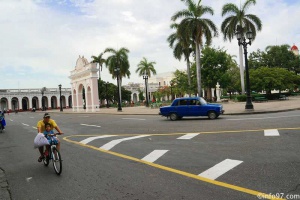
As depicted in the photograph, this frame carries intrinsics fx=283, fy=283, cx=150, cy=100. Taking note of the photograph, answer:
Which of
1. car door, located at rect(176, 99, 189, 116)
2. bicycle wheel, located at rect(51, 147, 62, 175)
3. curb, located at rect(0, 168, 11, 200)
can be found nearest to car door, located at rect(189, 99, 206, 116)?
car door, located at rect(176, 99, 189, 116)

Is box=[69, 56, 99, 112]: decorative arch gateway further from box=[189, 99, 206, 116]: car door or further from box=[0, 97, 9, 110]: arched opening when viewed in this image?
box=[0, 97, 9, 110]: arched opening

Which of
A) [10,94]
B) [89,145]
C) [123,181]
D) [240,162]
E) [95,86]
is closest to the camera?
[123,181]

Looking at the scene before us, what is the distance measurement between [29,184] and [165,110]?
14185 millimetres

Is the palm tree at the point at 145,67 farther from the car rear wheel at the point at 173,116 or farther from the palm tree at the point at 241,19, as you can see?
the car rear wheel at the point at 173,116

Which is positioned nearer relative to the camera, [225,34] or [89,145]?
[89,145]

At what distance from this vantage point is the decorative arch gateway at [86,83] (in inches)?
1896

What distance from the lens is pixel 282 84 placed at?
40812 millimetres

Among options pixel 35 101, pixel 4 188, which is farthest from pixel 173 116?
pixel 35 101

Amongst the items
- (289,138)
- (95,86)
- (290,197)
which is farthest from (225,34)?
(290,197)

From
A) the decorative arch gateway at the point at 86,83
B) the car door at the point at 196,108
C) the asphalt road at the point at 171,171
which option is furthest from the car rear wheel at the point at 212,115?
the decorative arch gateway at the point at 86,83

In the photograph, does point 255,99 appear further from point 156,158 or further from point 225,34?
point 156,158

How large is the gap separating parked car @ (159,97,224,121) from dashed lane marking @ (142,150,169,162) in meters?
10.2

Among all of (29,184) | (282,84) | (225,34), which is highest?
(225,34)

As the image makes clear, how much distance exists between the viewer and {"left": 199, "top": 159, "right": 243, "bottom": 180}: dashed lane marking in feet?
18.8
